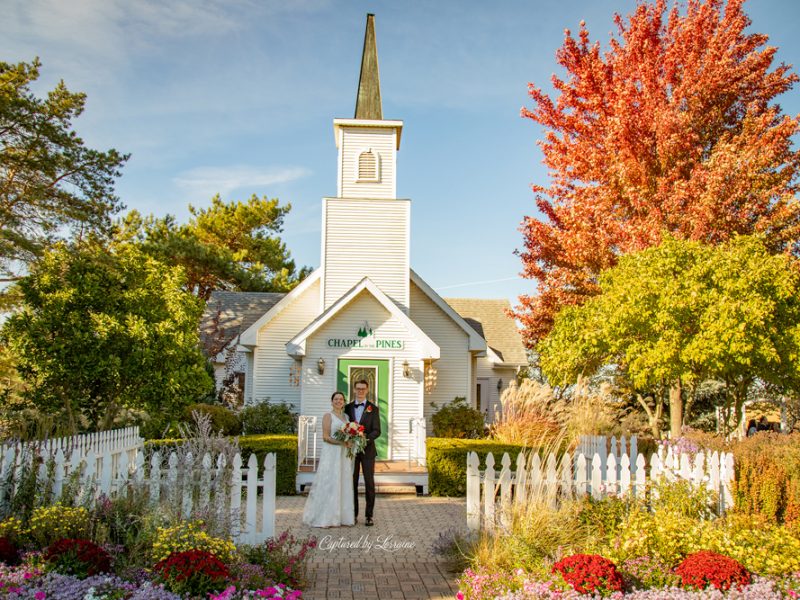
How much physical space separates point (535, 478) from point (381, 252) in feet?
36.5

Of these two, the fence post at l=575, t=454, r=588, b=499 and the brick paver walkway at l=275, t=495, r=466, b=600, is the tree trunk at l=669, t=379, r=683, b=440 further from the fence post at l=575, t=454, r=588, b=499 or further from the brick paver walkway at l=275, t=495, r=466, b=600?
the fence post at l=575, t=454, r=588, b=499

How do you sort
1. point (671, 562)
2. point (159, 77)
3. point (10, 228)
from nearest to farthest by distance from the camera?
point (671, 562) → point (159, 77) → point (10, 228)

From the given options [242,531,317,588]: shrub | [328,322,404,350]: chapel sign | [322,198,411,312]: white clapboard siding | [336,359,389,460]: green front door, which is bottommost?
[242,531,317,588]: shrub

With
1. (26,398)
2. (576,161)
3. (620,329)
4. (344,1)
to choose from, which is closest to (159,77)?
(344,1)

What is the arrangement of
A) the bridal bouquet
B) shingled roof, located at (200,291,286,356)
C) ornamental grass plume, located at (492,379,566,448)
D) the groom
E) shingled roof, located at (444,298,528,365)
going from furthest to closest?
shingled roof, located at (444,298,528,365), shingled roof, located at (200,291,286,356), ornamental grass plume, located at (492,379,566,448), the groom, the bridal bouquet

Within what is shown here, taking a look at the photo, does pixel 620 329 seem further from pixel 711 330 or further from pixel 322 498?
pixel 322 498

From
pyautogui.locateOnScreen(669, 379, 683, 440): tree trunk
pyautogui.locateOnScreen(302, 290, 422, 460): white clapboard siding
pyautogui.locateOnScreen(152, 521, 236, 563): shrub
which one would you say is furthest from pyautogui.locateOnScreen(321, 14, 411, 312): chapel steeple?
pyautogui.locateOnScreen(152, 521, 236, 563): shrub

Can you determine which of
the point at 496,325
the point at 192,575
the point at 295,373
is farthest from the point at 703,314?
the point at 496,325

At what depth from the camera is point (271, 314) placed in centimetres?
1845

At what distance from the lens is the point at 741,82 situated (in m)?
18.8

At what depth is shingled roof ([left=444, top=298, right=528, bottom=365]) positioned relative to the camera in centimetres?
2523

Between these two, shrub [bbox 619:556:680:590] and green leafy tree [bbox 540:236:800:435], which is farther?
green leafy tree [bbox 540:236:800:435]

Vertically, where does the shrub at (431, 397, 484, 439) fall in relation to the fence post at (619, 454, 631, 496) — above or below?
above

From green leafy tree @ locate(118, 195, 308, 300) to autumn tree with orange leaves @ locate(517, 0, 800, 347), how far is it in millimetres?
14279
